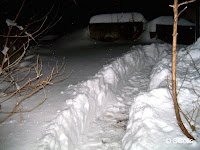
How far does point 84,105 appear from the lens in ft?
15.1

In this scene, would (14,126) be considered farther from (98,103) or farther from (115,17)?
(115,17)

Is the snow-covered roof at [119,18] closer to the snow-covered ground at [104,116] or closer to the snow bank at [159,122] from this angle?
the snow-covered ground at [104,116]

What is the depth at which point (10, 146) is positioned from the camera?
3006mm

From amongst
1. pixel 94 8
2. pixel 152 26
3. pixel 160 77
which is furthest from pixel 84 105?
pixel 94 8

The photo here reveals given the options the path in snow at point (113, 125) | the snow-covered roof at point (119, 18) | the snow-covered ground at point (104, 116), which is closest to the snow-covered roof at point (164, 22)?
the snow-covered roof at point (119, 18)

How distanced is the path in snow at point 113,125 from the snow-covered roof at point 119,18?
27.6ft

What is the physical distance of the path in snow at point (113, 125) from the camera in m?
3.90

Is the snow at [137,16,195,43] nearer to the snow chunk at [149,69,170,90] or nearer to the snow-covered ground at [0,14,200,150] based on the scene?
the snow-covered ground at [0,14,200,150]

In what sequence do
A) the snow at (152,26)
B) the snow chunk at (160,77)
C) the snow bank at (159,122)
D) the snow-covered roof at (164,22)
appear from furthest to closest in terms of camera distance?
the snow at (152,26) → the snow-covered roof at (164,22) → the snow chunk at (160,77) → the snow bank at (159,122)

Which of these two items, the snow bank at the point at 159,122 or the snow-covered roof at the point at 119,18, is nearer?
the snow bank at the point at 159,122

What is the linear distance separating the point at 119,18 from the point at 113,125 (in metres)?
11.0

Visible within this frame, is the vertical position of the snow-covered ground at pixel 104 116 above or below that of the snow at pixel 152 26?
below

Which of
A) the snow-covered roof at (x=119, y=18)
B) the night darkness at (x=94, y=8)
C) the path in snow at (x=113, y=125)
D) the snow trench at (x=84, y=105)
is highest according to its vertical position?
the night darkness at (x=94, y=8)

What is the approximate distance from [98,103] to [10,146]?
8.96 ft
